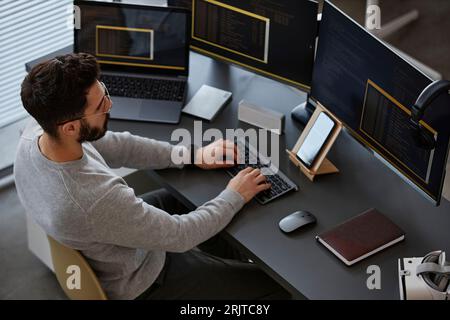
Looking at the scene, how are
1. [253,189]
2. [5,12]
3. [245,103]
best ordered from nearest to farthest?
[253,189]
[245,103]
[5,12]

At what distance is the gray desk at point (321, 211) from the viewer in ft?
6.61

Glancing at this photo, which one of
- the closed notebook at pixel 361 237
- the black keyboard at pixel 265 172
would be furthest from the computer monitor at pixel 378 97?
the black keyboard at pixel 265 172

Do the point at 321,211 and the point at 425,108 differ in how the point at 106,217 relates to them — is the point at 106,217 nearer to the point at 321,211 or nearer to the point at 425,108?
the point at 321,211

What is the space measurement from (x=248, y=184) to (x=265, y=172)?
0.36 ft

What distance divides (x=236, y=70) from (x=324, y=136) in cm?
61

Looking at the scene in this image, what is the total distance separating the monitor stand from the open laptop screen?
0.43m

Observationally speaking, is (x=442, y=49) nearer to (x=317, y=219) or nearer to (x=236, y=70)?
(x=236, y=70)

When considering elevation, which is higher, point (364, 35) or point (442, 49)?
point (364, 35)

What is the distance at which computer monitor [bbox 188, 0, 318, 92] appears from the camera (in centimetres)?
242

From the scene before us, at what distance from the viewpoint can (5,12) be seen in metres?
3.12

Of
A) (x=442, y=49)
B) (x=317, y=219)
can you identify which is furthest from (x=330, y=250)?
(x=442, y=49)

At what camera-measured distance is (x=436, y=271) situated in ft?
6.07

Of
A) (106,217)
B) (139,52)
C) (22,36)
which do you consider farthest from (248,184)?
(22,36)

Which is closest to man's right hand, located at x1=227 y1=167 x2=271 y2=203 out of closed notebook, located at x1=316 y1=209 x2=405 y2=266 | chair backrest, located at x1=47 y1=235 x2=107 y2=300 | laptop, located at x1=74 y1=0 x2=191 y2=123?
closed notebook, located at x1=316 y1=209 x2=405 y2=266
